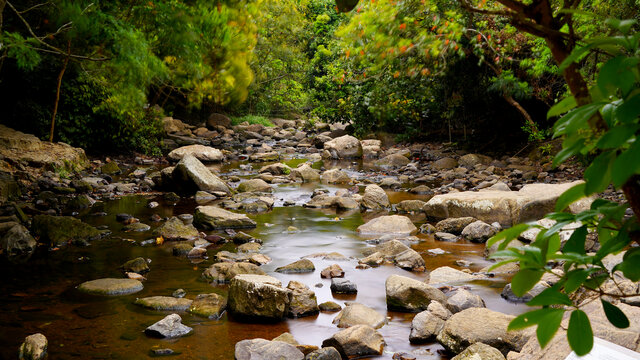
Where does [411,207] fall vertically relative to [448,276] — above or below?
above

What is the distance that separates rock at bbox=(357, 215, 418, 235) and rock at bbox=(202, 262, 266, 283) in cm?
244

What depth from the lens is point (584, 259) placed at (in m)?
0.77

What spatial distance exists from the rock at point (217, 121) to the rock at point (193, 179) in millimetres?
13271

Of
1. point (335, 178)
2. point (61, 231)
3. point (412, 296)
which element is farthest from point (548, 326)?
point (335, 178)

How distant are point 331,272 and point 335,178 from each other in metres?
7.09

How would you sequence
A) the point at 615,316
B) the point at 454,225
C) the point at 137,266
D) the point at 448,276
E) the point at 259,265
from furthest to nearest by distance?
the point at 454,225
the point at 259,265
the point at 137,266
the point at 448,276
the point at 615,316

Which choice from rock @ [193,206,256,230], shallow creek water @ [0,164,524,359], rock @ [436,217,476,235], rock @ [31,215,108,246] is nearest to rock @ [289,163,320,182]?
shallow creek water @ [0,164,524,359]

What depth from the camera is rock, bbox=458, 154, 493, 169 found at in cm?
1352

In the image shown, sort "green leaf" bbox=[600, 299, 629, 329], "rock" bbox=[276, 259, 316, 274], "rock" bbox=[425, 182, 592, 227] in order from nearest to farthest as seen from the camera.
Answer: "green leaf" bbox=[600, 299, 629, 329]
"rock" bbox=[276, 259, 316, 274]
"rock" bbox=[425, 182, 592, 227]

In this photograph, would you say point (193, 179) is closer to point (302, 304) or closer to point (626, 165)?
point (302, 304)

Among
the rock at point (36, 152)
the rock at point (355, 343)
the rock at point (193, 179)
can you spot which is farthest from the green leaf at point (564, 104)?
the rock at point (36, 152)

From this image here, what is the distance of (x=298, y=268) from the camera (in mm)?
5895

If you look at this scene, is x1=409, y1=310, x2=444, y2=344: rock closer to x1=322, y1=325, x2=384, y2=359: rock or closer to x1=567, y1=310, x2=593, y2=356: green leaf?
x1=322, y1=325, x2=384, y2=359: rock

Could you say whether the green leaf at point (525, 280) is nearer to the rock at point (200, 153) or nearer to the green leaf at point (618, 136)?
the green leaf at point (618, 136)
